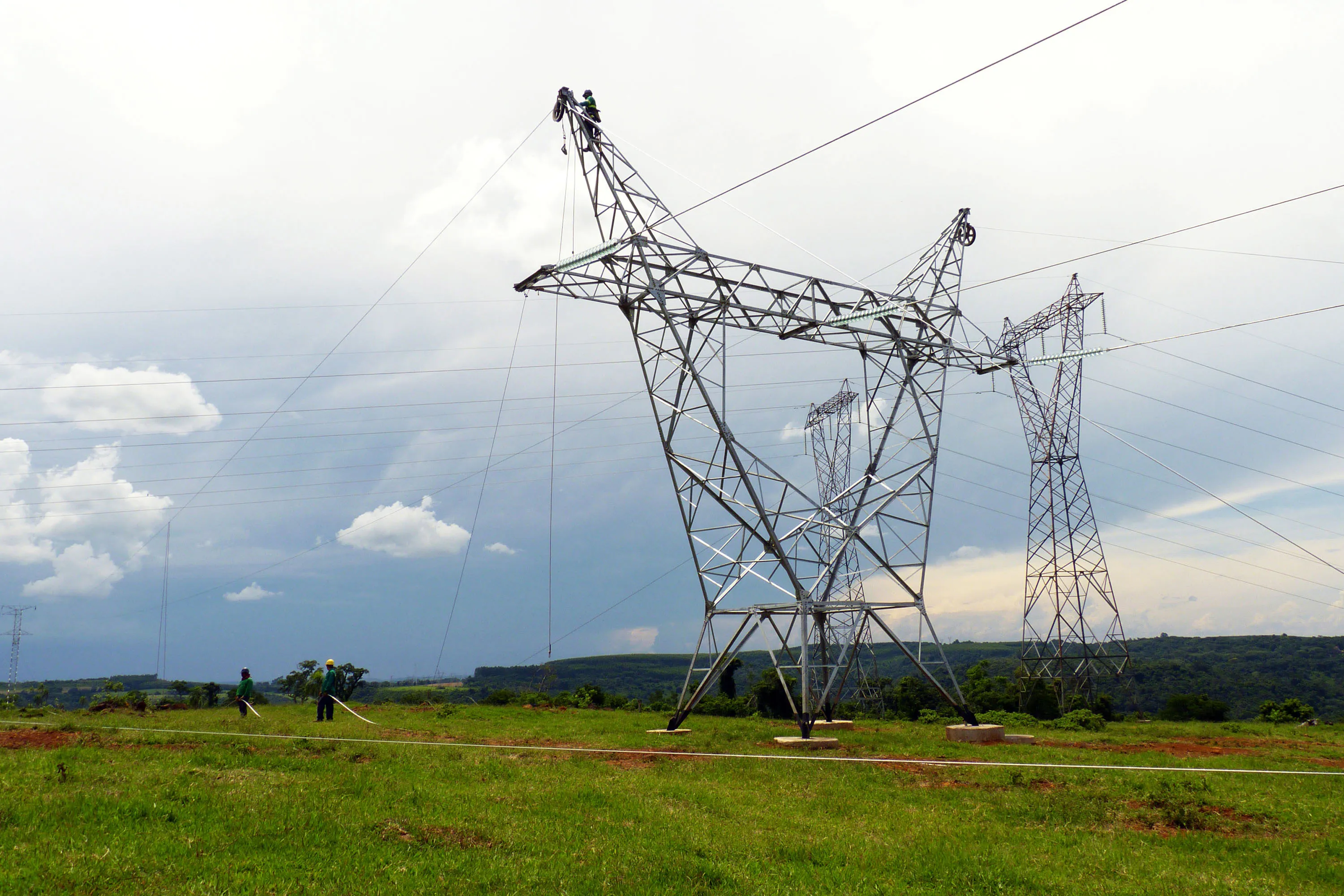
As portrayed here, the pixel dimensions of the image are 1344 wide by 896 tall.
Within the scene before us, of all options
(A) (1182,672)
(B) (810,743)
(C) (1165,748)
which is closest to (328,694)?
(B) (810,743)

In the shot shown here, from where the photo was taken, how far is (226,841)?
9.39 meters

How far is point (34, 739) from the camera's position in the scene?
57.0 feet

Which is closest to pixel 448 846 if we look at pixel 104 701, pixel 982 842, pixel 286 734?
pixel 982 842

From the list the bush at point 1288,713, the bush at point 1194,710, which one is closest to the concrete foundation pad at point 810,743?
the bush at point 1288,713

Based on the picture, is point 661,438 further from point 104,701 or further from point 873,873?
point 104,701

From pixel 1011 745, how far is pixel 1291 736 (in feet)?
50.9

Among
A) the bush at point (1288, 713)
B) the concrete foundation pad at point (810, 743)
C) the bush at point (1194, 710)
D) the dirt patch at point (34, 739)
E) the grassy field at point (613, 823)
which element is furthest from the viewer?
the bush at point (1194, 710)

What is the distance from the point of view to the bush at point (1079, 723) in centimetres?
3181

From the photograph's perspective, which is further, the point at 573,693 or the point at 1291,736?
the point at 573,693

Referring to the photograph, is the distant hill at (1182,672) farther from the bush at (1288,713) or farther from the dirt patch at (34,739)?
the dirt patch at (34,739)

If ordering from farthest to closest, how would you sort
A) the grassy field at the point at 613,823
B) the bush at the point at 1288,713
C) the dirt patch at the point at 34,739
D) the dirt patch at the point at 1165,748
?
the bush at the point at 1288,713
the dirt patch at the point at 1165,748
the dirt patch at the point at 34,739
the grassy field at the point at 613,823

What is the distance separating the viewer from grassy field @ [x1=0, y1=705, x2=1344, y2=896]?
880 cm

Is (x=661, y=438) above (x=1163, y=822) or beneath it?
above

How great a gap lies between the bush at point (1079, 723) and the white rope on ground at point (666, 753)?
13950 millimetres
